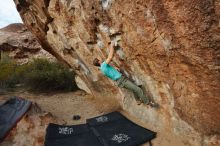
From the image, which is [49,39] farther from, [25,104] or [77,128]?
[77,128]

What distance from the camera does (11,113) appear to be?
304 inches

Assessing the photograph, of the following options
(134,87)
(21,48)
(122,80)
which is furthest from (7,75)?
(134,87)


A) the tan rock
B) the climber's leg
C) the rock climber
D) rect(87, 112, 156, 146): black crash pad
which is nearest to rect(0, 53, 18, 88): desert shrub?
the tan rock

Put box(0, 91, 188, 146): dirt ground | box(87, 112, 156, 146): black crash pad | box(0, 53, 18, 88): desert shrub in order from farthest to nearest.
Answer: box(0, 53, 18, 88): desert shrub → box(0, 91, 188, 146): dirt ground → box(87, 112, 156, 146): black crash pad

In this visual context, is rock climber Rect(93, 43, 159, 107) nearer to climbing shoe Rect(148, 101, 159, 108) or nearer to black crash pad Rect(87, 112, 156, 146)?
climbing shoe Rect(148, 101, 159, 108)

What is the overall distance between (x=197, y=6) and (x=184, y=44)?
78cm

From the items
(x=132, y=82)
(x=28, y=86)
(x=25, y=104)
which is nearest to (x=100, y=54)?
(x=132, y=82)

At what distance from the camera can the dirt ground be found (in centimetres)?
800

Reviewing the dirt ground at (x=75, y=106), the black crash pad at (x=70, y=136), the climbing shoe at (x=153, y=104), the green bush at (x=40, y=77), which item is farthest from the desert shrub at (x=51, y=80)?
the climbing shoe at (x=153, y=104)

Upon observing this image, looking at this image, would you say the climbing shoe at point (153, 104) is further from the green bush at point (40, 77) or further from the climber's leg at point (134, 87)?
the green bush at point (40, 77)

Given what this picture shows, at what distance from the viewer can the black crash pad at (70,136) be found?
653 centimetres

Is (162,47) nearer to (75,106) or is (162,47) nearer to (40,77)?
(75,106)

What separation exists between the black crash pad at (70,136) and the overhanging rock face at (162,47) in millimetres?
1465

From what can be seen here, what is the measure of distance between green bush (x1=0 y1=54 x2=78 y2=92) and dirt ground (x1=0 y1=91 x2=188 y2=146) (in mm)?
712
